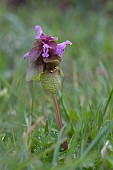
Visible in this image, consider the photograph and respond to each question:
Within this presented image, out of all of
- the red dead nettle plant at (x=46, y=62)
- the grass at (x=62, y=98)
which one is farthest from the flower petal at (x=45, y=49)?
the grass at (x=62, y=98)

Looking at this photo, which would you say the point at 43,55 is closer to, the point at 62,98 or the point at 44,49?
the point at 44,49

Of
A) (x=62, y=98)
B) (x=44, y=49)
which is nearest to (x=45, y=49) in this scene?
(x=44, y=49)

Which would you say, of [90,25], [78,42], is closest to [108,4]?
[90,25]

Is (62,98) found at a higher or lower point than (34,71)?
lower

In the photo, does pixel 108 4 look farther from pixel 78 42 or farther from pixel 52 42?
pixel 52 42

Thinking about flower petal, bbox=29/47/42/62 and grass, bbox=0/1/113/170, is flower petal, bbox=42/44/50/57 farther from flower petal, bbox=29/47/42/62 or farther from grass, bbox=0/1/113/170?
grass, bbox=0/1/113/170

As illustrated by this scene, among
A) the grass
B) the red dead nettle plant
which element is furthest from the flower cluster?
the grass

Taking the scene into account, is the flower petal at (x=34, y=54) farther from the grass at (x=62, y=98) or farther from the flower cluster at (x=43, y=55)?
the grass at (x=62, y=98)
